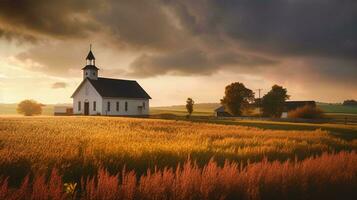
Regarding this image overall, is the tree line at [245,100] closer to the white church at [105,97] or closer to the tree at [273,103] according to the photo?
the tree at [273,103]

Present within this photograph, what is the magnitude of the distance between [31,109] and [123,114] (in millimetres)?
43326

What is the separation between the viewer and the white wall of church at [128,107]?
66938mm

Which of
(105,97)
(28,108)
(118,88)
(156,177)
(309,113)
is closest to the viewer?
(156,177)

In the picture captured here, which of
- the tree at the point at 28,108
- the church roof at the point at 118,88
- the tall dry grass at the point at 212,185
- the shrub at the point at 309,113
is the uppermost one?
the church roof at the point at 118,88

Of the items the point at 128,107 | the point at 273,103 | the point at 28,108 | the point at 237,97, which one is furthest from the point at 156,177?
the point at 28,108

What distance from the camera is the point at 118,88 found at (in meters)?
71.4

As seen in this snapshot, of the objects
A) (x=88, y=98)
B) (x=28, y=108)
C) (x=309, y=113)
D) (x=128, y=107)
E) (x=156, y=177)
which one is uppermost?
(x=88, y=98)

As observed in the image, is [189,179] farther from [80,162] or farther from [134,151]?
[134,151]

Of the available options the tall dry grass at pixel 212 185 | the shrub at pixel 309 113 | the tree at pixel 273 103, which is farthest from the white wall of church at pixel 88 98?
the tall dry grass at pixel 212 185

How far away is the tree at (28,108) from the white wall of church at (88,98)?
1415 inches

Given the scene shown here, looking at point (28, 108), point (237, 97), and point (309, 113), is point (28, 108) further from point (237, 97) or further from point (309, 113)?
point (309, 113)

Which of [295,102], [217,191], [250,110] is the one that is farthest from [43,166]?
[295,102]

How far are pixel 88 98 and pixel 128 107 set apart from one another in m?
7.99

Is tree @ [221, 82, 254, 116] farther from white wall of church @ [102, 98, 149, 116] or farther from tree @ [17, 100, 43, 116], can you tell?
tree @ [17, 100, 43, 116]
